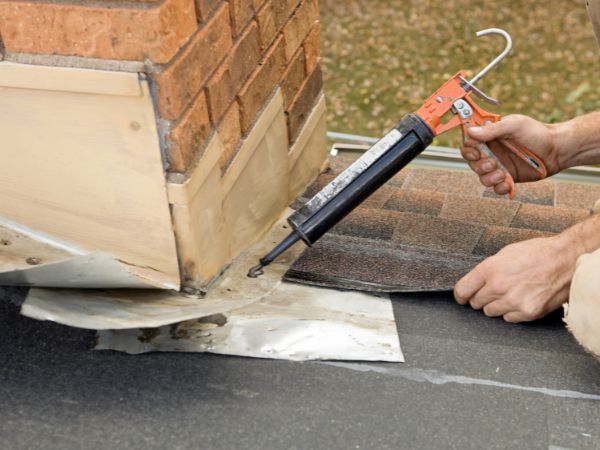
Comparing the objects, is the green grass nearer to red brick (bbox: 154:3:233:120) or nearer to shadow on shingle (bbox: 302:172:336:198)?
shadow on shingle (bbox: 302:172:336:198)

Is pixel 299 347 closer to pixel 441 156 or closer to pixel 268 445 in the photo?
pixel 268 445

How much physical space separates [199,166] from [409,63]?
5.48 metres

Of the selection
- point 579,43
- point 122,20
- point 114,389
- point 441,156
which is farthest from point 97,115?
point 579,43

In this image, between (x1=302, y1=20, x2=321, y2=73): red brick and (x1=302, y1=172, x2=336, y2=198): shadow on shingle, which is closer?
(x1=302, y1=20, x2=321, y2=73): red brick

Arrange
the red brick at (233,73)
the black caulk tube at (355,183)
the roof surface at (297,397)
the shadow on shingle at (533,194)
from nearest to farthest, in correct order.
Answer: the roof surface at (297,397) < the red brick at (233,73) < the black caulk tube at (355,183) < the shadow on shingle at (533,194)

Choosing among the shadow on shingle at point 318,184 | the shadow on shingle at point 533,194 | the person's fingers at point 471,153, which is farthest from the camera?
the shadow on shingle at point 533,194

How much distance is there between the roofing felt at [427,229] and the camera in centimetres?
190

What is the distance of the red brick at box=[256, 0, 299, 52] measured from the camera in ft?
6.55

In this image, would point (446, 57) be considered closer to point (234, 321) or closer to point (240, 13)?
point (240, 13)

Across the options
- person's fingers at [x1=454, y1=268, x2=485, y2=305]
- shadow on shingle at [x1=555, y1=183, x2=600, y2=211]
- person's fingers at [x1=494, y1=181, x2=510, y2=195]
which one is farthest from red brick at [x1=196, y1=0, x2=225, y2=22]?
shadow on shingle at [x1=555, y1=183, x2=600, y2=211]

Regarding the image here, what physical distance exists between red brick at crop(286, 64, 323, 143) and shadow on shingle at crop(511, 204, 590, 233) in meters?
0.71

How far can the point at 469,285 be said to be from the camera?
1.80 m

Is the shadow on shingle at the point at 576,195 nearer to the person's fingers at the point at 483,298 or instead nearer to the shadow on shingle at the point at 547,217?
the shadow on shingle at the point at 547,217

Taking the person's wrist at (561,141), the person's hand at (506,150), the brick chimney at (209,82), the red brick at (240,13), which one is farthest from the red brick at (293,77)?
the person's wrist at (561,141)
